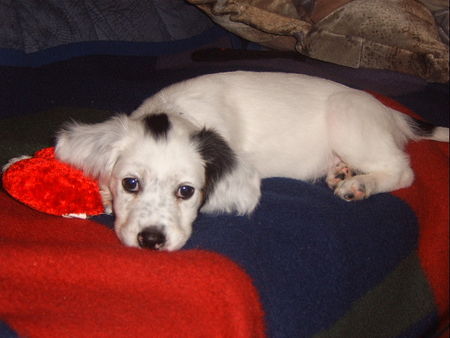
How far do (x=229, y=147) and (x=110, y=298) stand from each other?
30.0 inches

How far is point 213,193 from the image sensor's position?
69.8 inches

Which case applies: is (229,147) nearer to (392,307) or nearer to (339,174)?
(339,174)

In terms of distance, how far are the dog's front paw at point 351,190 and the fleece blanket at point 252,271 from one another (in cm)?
4

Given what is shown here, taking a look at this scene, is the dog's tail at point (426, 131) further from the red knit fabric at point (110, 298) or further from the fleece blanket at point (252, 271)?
the red knit fabric at point (110, 298)

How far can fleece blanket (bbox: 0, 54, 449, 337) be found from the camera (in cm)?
127

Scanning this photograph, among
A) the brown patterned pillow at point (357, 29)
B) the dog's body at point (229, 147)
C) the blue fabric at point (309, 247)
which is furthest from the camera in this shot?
the brown patterned pillow at point (357, 29)

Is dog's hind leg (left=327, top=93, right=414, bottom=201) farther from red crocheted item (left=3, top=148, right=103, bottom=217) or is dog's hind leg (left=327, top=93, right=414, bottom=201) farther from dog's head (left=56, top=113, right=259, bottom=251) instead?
red crocheted item (left=3, top=148, right=103, bottom=217)

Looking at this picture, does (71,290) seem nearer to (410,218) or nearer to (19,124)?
(19,124)

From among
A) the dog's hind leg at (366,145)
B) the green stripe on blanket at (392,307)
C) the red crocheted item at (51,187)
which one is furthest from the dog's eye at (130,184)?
the dog's hind leg at (366,145)

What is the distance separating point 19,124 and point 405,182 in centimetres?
174

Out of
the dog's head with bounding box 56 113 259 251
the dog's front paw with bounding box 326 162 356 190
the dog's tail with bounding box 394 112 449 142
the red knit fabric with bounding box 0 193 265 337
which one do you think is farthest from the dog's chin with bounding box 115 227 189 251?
the dog's tail with bounding box 394 112 449 142

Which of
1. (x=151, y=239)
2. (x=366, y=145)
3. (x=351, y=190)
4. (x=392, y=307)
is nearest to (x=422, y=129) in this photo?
(x=366, y=145)

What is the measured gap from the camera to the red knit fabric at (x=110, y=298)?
4.13 feet

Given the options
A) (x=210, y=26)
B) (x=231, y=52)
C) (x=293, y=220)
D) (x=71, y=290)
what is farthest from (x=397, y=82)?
(x=71, y=290)
